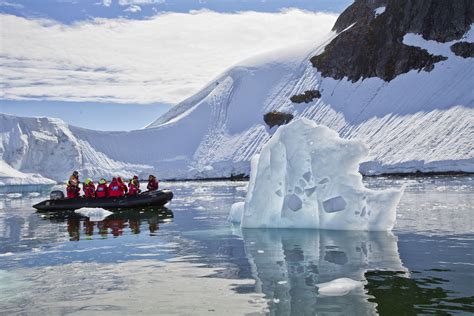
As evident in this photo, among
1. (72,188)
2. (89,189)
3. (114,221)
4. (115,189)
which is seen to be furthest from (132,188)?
(114,221)

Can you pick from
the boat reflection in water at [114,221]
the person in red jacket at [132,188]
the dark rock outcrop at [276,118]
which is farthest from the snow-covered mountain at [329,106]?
the boat reflection in water at [114,221]

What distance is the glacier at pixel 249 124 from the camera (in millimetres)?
93562

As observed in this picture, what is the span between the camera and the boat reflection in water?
69.5 feet

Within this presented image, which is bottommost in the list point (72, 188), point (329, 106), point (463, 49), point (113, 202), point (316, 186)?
point (113, 202)

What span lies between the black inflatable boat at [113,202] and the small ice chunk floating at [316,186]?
42.9 ft

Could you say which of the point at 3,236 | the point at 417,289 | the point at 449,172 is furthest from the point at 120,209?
the point at 449,172

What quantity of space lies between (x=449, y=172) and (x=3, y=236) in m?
63.7

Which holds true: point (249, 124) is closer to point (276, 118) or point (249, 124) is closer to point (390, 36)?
point (276, 118)

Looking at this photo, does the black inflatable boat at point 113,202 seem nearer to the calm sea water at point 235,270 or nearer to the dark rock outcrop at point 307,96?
the calm sea water at point 235,270

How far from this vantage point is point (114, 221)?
25469 mm

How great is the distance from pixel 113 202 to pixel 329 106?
9020cm

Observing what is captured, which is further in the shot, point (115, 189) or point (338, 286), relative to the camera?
point (115, 189)

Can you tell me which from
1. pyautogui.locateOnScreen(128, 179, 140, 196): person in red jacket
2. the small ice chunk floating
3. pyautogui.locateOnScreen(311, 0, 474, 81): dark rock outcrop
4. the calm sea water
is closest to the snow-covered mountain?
pyautogui.locateOnScreen(311, 0, 474, 81): dark rock outcrop

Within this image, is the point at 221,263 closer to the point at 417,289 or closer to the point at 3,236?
the point at 417,289
